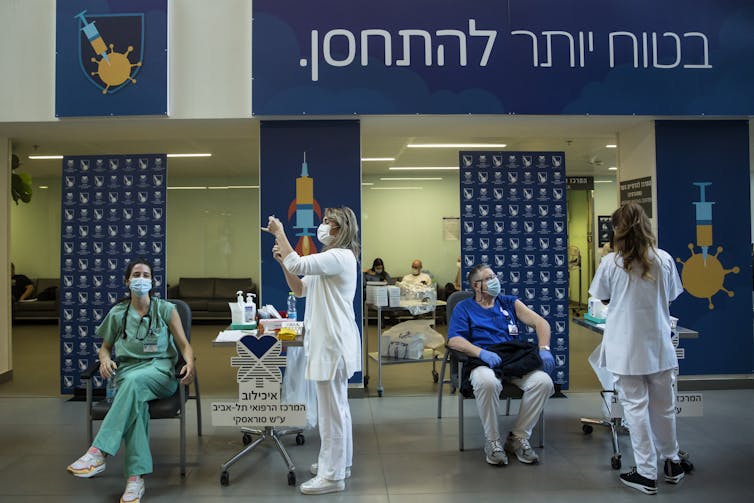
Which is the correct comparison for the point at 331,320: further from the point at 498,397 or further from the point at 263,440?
the point at 498,397

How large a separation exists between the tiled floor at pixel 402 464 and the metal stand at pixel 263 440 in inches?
2.1

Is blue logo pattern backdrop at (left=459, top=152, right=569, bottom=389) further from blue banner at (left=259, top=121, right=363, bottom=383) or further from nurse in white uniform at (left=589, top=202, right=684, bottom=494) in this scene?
nurse in white uniform at (left=589, top=202, right=684, bottom=494)

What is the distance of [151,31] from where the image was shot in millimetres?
5320

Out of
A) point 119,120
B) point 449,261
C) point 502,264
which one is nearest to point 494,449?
point 502,264

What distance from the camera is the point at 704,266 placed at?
5.77 m

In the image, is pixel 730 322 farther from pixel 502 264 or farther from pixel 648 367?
pixel 648 367

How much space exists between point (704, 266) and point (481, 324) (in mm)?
2817

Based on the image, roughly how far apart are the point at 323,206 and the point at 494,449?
2.65m

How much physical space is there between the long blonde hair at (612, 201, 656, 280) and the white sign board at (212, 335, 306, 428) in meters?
2.04

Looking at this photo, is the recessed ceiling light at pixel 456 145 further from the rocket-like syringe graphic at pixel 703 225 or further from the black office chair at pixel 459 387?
the black office chair at pixel 459 387

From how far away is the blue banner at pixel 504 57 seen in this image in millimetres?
5355

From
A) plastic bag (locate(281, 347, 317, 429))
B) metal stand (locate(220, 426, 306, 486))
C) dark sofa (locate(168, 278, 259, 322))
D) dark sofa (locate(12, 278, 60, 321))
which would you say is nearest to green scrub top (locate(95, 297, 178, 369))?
metal stand (locate(220, 426, 306, 486))

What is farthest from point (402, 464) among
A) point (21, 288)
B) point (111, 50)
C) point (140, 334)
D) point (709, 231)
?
point (21, 288)

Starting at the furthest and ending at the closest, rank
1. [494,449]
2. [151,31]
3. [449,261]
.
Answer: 1. [449,261]
2. [151,31]
3. [494,449]
